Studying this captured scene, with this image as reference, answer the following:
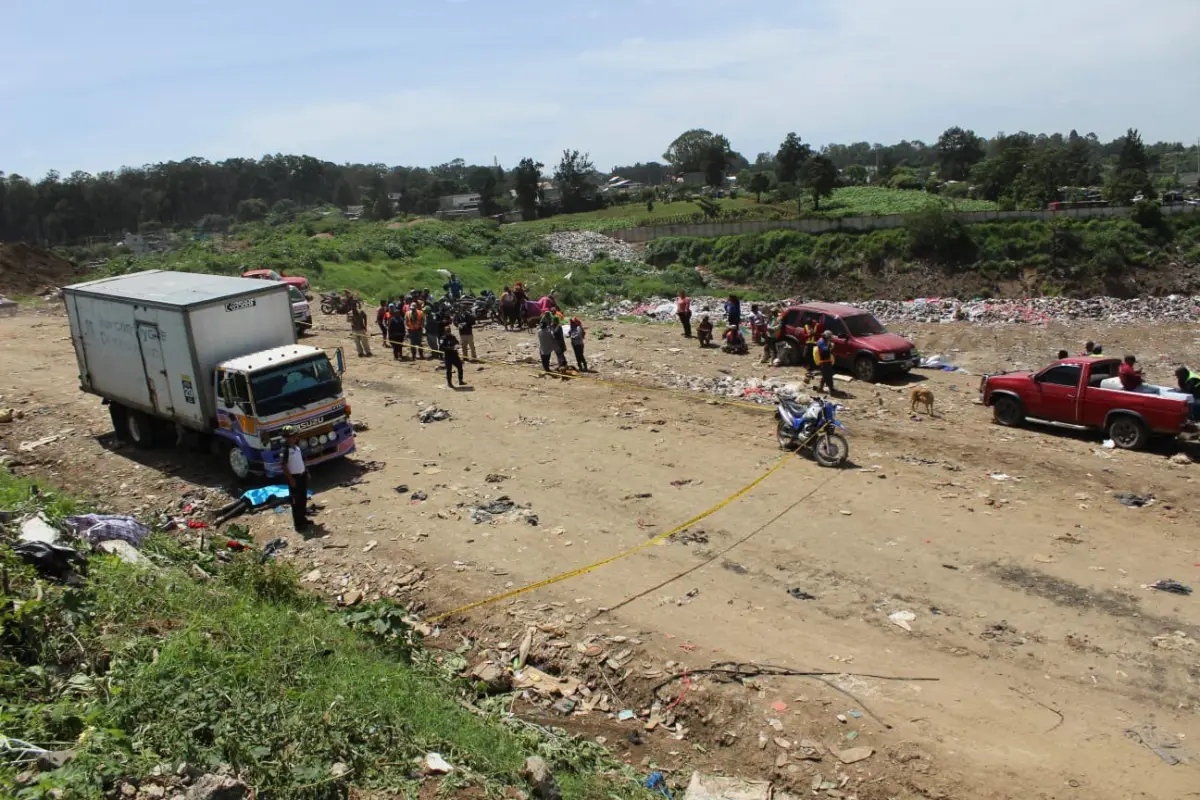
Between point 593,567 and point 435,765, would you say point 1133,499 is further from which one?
point 435,765

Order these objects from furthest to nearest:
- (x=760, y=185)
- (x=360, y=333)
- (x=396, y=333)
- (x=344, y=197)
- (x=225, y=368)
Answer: (x=344, y=197) < (x=760, y=185) < (x=360, y=333) < (x=396, y=333) < (x=225, y=368)

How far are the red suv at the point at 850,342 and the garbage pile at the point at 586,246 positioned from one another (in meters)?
36.5

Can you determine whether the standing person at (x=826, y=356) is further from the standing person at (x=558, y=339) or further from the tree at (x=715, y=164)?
the tree at (x=715, y=164)

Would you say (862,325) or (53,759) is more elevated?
(53,759)

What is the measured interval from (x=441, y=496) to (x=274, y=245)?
37066 millimetres

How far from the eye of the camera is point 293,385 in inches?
533

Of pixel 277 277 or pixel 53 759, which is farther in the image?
pixel 277 277

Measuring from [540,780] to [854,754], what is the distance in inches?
106

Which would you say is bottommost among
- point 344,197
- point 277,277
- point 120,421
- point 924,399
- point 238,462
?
point 924,399

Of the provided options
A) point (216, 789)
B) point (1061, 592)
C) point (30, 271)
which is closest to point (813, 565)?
point (1061, 592)

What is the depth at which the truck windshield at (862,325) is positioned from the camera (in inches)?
794

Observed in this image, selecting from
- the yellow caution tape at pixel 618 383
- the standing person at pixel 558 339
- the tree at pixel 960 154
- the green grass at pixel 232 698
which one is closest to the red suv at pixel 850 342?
the yellow caution tape at pixel 618 383

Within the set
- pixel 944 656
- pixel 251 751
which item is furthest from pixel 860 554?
pixel 251 751

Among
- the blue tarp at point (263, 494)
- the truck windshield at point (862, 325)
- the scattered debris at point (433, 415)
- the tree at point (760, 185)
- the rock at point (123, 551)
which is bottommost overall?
the blue tarp at point (263, 494)
